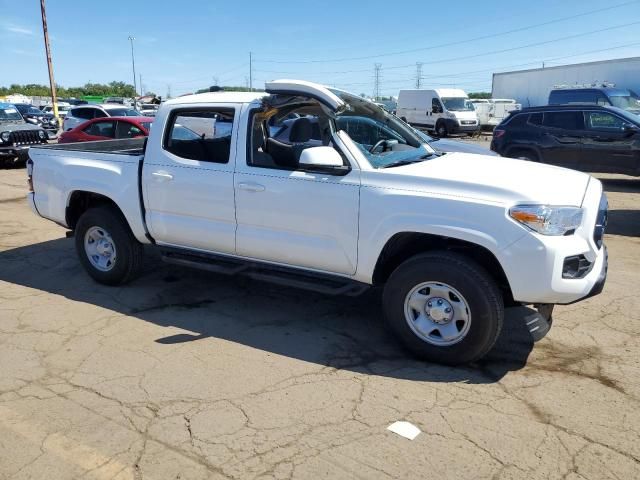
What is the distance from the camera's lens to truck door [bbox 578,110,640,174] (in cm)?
1102

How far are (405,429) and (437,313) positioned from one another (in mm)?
931

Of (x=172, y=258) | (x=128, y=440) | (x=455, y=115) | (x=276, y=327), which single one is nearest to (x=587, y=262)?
(x=276, y=327)

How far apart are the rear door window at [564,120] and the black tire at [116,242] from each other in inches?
391

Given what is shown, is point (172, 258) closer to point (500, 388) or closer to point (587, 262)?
point (500, 388)

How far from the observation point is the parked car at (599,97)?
18312 mm

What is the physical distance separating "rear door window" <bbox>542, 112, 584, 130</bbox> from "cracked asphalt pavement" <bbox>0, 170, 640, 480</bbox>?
286 inches

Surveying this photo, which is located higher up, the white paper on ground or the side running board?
the side running board

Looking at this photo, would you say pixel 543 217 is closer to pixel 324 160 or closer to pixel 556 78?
pixel 324 160

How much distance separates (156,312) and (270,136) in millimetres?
A: 1908

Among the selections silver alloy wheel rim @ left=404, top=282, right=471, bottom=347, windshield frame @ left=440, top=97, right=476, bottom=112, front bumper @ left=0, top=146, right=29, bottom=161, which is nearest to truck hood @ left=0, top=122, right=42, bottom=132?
front bumper @ left=0, top=146, right=29, bottom=161

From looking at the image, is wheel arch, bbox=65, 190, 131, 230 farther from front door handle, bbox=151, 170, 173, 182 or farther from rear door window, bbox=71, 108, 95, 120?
rear door window, bbox=71, 108, 95, 120

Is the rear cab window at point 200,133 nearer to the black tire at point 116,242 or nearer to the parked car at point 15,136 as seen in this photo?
the black tire at point 116,242

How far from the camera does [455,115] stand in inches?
1078

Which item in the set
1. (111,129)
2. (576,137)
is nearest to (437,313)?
(576,137)
